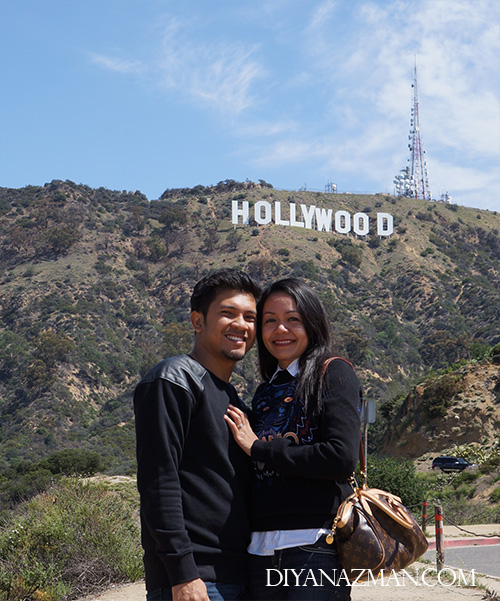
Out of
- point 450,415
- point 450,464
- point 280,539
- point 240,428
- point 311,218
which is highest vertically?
point 311,218

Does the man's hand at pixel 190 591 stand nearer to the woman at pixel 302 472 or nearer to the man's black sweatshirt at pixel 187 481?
the man's black sweatshirt at pixel 187 481

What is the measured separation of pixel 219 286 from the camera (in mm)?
2891

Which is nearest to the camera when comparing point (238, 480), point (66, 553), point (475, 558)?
point (238, 480)

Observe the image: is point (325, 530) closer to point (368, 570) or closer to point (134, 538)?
point (368, 570)

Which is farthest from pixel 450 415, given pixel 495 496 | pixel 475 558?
pixel 475 558

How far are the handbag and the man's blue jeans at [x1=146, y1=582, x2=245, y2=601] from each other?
371mm

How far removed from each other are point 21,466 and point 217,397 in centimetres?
3459

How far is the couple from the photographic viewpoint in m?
2.44

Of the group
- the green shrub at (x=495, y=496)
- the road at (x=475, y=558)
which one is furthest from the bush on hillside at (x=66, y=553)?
the green shrub at (x=495, y=496)

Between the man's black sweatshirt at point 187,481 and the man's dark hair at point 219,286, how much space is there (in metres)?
0.35

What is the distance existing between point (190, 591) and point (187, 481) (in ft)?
1.18

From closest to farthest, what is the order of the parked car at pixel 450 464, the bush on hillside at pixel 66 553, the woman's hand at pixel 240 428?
the woman's hand at pixel 240 428, the bush on hillside at pixel 66 553, the parked car at pixel 450 464

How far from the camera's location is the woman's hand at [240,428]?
8.54 ft

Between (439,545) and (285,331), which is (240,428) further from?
(439,545)
